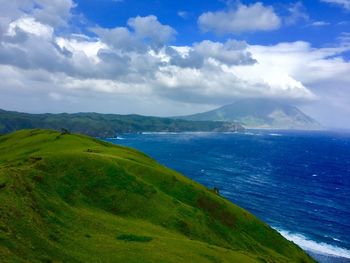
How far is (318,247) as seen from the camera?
331 ft

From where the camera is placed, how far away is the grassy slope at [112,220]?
106ft

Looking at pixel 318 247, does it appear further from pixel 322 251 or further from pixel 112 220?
pixel 112 220

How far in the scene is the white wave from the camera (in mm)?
97062

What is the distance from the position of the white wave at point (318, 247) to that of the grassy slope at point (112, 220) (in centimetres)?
2346

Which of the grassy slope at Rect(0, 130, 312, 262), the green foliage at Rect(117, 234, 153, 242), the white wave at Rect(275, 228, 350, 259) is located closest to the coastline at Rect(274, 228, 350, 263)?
the white wave at Rect(275, 228, 350, 259)

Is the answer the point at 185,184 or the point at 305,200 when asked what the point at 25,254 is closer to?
the point at 185,184

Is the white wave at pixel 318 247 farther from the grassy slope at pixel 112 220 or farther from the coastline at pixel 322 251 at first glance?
the grassy slope at pixel 112 220

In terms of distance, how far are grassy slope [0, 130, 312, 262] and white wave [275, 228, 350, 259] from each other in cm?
2346

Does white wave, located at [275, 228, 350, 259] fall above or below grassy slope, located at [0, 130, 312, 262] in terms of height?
below

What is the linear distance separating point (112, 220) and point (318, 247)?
243 ft

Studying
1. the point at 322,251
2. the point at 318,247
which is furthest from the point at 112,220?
the point at 318,247

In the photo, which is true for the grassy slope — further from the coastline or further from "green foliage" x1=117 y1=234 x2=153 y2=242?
the coastline

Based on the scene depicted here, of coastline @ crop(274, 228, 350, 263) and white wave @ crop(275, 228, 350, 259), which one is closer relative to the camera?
coastline @ crop(274, 228, 350, 263)

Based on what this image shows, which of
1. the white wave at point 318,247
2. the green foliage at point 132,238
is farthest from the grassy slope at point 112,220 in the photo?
the white wave at point 318,247
